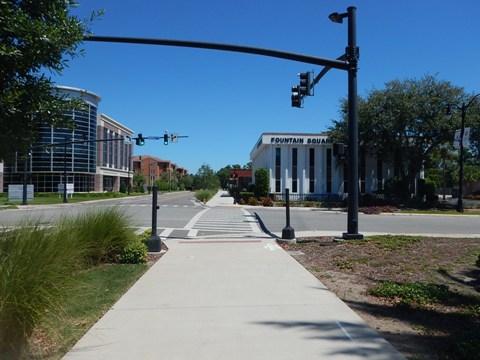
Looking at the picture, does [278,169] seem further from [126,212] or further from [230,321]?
[230,321]

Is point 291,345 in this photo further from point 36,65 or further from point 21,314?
point 36,65

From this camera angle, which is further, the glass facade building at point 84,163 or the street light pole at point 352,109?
the glass facade building at point 84,163

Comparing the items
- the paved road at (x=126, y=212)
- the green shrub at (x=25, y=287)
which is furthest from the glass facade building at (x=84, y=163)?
the green shrub at (x=25, y=287)

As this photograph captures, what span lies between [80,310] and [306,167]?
39336mm

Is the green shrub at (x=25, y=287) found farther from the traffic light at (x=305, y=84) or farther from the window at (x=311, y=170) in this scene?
the window at (x=311, y=170)

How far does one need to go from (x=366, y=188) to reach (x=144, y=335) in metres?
42.1

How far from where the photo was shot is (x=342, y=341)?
4688mm

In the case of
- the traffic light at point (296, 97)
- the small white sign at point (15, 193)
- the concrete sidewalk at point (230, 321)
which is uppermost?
the traffic light at point (296, 97)

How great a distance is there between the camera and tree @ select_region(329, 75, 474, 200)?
3394 centimetres

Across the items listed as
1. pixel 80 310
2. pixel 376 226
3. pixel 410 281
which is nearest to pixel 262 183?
pixel 376 226

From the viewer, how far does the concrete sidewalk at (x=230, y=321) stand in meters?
4.42

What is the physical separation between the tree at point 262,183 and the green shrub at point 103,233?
32446 mm

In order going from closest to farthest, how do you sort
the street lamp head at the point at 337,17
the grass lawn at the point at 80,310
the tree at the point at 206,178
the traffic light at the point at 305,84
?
1. the grass lawn at the point at 80,310
2. the street lamp head at the point at 337,17
3. the traffic light at the point at 305,84
4. the tree at the point at 206,178

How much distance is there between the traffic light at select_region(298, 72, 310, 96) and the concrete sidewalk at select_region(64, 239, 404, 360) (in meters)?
8.24
